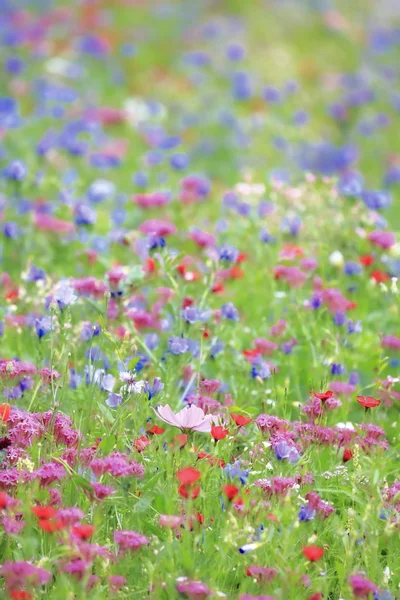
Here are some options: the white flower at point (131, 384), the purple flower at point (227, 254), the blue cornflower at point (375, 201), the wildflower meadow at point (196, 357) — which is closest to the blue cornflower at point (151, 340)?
the wildflower meadow at point (196, 357)

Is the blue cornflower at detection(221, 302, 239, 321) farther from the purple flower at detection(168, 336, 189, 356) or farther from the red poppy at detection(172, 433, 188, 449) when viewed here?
the red poppy at detection(172, 433, 188, 449)

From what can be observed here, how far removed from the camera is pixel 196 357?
2.77 m

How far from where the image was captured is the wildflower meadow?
1.97m

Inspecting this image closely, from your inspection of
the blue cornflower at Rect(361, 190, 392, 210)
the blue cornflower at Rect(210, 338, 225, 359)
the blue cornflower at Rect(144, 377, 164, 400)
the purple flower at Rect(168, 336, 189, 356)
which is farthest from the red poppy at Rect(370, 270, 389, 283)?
the blue cornflower at Rect(144, 377, 164, 400)

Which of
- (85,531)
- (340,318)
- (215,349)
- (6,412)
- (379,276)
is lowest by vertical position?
(379,276)

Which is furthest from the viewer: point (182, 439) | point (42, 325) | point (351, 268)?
point (351, 268)

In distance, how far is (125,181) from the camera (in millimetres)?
5656

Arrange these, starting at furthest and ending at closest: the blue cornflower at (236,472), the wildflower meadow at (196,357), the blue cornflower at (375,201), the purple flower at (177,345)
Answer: the blue cornflower at (375,201)
the purple flower at (177,345)
the blue cornflower at (236,472)
the wildflower meadow at (196,357)

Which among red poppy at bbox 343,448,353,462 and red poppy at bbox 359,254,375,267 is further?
red poppy at bbox 359,254,375,267

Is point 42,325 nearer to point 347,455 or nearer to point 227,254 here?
point 227,254

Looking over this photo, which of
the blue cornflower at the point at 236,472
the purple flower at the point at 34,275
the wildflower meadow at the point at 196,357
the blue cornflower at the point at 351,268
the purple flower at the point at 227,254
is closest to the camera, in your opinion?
the wildflower meadow at the point at 196,357

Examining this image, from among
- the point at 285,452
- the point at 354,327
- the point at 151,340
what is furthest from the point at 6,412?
the point at 354,327

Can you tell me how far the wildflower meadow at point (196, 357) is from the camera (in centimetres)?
197

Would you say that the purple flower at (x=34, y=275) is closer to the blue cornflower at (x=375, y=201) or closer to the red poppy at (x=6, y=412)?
the red poppy at (x=6, y=412)
